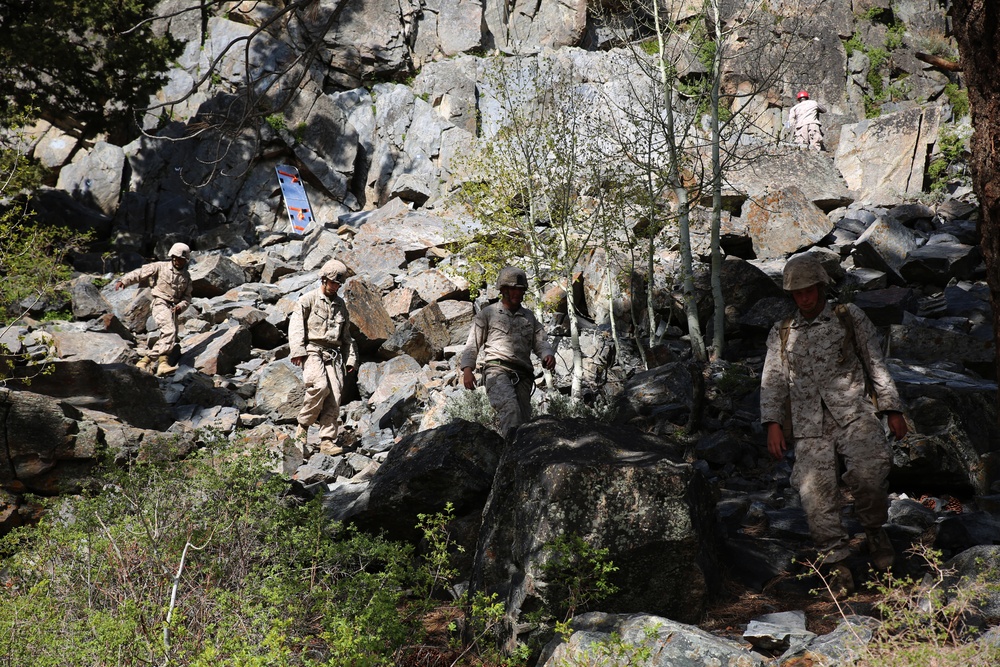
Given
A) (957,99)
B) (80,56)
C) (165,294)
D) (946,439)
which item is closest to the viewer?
(946,439)

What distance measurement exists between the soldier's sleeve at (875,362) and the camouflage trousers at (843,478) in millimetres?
145

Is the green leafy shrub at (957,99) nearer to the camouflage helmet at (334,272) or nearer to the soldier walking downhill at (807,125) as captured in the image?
the soldier walking downhill at (807,125)

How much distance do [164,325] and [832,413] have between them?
11.3m

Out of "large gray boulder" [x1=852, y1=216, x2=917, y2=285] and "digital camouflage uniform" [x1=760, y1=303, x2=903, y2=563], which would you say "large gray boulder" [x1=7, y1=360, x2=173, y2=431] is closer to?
"digital camouflage uniform" [x1=760, y1=303, x2=903, y2=563]

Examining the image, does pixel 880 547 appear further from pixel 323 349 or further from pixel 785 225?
pixel 785 225

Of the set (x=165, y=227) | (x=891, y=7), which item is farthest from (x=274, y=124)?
(x=891, y=7)

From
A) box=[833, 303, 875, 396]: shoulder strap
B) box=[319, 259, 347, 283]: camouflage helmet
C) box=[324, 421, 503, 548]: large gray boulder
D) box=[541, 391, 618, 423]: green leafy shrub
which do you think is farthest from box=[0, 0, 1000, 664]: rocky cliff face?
box=[319, 259, 347, 283]: camouflage helmet

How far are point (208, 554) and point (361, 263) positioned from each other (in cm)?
1342

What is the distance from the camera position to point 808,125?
2056 centimetres

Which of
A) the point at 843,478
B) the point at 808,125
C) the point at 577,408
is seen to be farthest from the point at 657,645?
the point at 808,125

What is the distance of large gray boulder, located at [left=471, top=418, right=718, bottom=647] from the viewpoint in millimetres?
4020

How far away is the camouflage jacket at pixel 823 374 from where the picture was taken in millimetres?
4645

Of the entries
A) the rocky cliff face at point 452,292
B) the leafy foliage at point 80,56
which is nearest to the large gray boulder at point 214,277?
the rocky cliff face at point 452,292

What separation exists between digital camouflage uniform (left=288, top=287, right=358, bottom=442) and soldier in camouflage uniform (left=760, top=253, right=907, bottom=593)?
19.5ft
